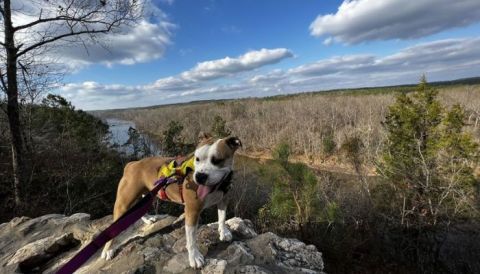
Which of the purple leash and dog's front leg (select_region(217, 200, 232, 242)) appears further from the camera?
dog's front leg (select_region(217, 200, 232, 242))

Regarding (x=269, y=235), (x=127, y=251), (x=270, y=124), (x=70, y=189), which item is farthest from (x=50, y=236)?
(x=270, y=124)

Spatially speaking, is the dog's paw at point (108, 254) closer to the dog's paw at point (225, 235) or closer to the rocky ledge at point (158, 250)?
the rocky ledge at point (158, 250)

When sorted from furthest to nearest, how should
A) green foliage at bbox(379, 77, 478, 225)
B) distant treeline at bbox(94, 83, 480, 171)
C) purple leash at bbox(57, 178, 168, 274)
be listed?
distant treeline at bbox(94, 83, 480, 171) < green foliage at bbox(379, 77, 478, 225) < purple leash at bbox(57, 178, 168, 274)

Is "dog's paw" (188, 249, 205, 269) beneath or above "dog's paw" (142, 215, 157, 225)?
above

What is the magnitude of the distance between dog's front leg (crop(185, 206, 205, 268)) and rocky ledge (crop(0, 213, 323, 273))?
7cm

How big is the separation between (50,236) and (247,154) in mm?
31788

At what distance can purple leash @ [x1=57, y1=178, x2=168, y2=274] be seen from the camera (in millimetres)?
2676

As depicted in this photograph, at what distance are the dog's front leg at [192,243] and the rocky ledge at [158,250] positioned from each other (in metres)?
0.07

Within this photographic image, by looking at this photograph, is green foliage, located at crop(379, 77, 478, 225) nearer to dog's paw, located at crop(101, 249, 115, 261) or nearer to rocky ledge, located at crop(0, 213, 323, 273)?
rocky ledge, located at crop(0, 213, 323, 273)

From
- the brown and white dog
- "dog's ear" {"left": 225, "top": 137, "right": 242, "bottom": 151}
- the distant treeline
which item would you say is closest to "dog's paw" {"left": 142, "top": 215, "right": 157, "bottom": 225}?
the brown and white dog

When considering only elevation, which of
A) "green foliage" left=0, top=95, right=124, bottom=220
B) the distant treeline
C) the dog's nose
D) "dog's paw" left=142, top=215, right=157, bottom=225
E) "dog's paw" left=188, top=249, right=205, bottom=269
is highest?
the dog's nose

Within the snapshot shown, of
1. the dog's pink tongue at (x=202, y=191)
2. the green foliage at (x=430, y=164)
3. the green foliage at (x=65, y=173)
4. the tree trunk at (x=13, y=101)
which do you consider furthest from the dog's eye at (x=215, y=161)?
the green foliage at (x=65, y=173)

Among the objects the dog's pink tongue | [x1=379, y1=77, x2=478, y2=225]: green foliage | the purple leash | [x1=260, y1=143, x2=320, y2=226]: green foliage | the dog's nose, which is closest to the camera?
the purple leash

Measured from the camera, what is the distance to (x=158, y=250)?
364 centimetres
